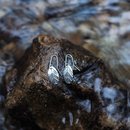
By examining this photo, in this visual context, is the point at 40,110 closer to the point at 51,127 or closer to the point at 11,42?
the point at 51,127

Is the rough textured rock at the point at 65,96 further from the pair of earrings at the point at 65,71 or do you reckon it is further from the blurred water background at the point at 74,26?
the blurred water background at the point at 74,26

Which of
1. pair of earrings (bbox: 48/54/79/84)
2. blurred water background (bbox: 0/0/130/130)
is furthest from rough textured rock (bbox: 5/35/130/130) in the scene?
blurred water background (bbox: 0/0/130/130)

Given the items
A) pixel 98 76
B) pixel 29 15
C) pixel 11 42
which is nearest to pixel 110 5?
pixel 29 15

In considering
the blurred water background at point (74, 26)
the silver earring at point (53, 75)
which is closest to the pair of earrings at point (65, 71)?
the silver earring at point (53, 75)

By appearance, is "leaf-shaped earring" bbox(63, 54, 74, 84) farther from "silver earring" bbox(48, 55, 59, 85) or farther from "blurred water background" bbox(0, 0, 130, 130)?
"blurred water background" bbox(0, 0, 130, 130)

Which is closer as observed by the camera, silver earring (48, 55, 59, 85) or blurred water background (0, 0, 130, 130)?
silver earring (48, 55, 59, 85)

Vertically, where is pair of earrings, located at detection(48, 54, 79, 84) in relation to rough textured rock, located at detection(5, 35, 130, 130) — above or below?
above

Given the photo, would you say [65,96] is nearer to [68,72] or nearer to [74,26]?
[68,72]
